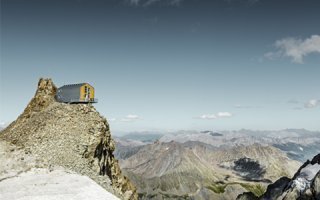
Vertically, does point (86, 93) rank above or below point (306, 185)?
above

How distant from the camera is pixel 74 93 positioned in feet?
190

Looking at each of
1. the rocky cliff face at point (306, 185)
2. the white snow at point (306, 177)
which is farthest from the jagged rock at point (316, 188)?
the white snow at point (306, 177)

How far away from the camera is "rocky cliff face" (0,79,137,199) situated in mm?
43344

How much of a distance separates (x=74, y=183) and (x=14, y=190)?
6310 mm

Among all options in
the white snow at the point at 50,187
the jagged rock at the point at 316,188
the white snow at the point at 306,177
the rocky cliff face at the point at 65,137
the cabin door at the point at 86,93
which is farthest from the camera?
the white snow at the point at 306,177

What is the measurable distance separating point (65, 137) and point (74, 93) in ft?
44.9

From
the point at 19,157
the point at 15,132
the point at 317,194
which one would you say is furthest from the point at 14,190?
the point at 317,194

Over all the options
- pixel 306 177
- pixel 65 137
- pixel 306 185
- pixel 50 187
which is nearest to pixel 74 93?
pixel 65 137

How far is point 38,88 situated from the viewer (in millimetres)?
61094

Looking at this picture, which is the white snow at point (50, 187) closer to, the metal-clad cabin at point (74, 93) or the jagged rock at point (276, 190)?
the metal-clad cabin at point (74, 93)

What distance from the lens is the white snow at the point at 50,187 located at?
30.0 metres


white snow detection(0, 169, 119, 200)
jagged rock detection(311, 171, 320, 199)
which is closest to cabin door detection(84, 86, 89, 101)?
white snow detection(0, 169, 119, 200)

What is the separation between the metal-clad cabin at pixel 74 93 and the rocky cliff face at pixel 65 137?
2.04m

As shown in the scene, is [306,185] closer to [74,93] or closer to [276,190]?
[276,190]
